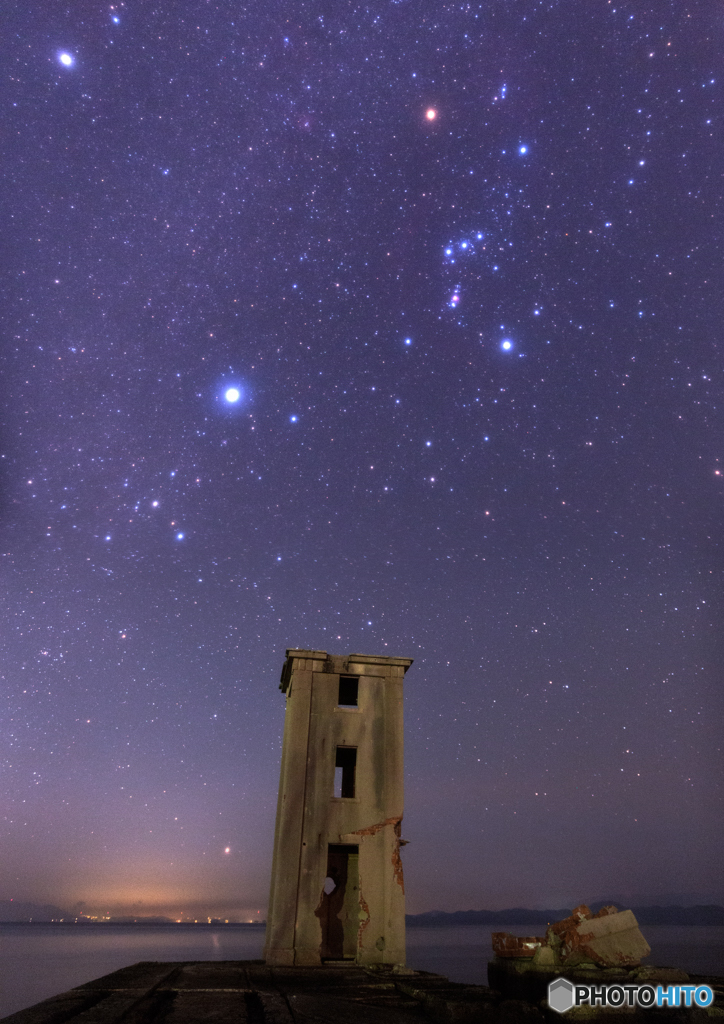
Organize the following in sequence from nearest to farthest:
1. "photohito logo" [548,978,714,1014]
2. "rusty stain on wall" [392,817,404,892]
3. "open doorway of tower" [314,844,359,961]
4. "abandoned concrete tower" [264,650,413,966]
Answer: "photohito logo" [548,978,714,1014], "abandoned concrete tower" [264,650,413,966], "rusty stain on wall" [392,817,404,892], "open doorway of tower" [314,844,359,961]

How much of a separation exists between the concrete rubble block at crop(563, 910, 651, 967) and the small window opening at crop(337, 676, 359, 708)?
9204 millimetres

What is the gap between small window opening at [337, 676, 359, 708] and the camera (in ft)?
70.9

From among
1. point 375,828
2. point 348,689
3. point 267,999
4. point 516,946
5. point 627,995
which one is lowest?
point 516,946

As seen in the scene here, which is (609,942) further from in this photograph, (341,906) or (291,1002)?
(291,1002)

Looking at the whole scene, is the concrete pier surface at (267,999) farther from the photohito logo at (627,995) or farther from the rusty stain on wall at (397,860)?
the rusty stain on wall at (397,860)

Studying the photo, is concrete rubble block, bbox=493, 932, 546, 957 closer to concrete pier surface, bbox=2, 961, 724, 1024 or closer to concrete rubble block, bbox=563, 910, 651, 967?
concrete rubble block, bbox=563, 910, 651, 967

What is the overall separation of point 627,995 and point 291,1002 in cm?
670

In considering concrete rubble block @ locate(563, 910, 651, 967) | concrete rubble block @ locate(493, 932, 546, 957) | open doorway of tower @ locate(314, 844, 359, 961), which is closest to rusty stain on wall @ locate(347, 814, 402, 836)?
open doorway of tower @ locate(314, 844, 359, 961)

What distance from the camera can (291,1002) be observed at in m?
11.0

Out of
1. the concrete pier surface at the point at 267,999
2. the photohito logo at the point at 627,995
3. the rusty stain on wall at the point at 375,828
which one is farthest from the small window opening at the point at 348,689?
the photohito logo at the point at 627,995

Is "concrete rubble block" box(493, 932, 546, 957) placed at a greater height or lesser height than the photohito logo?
lesser

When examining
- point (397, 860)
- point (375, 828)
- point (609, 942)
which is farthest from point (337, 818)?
point (609, 942)

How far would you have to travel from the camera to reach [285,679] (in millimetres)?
22688

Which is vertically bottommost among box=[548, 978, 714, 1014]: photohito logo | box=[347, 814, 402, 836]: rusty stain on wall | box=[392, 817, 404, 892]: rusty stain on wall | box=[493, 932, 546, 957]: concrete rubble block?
box=[493, 932, 546, 957]: concrete rubble block
